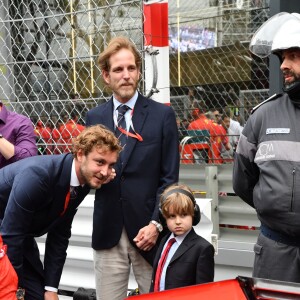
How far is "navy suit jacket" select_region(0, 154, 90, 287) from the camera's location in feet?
8.21

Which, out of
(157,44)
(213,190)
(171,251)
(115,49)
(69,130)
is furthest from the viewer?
(69,130)

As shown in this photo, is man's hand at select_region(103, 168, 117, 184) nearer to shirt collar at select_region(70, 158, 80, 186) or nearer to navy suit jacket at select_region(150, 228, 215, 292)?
shirt collar at select_region(70, 158, 80, 186)

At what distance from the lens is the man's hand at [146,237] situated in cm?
271

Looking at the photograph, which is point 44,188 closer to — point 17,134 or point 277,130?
point 17,134

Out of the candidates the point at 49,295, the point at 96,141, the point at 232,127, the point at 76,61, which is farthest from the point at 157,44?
the point at 232,127

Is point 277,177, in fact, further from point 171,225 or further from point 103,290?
point 103,290

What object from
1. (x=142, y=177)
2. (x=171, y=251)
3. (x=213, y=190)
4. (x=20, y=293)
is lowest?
(x=20, y=293)

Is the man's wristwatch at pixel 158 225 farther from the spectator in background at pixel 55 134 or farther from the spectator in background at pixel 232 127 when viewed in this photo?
the spectator in background at pixel 232 127

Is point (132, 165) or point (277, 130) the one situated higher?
point (277, 130)

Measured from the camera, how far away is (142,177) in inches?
110

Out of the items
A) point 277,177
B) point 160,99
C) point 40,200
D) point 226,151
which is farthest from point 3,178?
point 226,151

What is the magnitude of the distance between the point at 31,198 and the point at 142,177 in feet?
1.93

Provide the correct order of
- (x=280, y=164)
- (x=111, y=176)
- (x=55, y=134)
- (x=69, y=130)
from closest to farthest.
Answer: (x=280, y=164) < (x=111, y=176) < (x=69, y=130) < (x=55, y=134)

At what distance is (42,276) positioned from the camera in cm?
291
